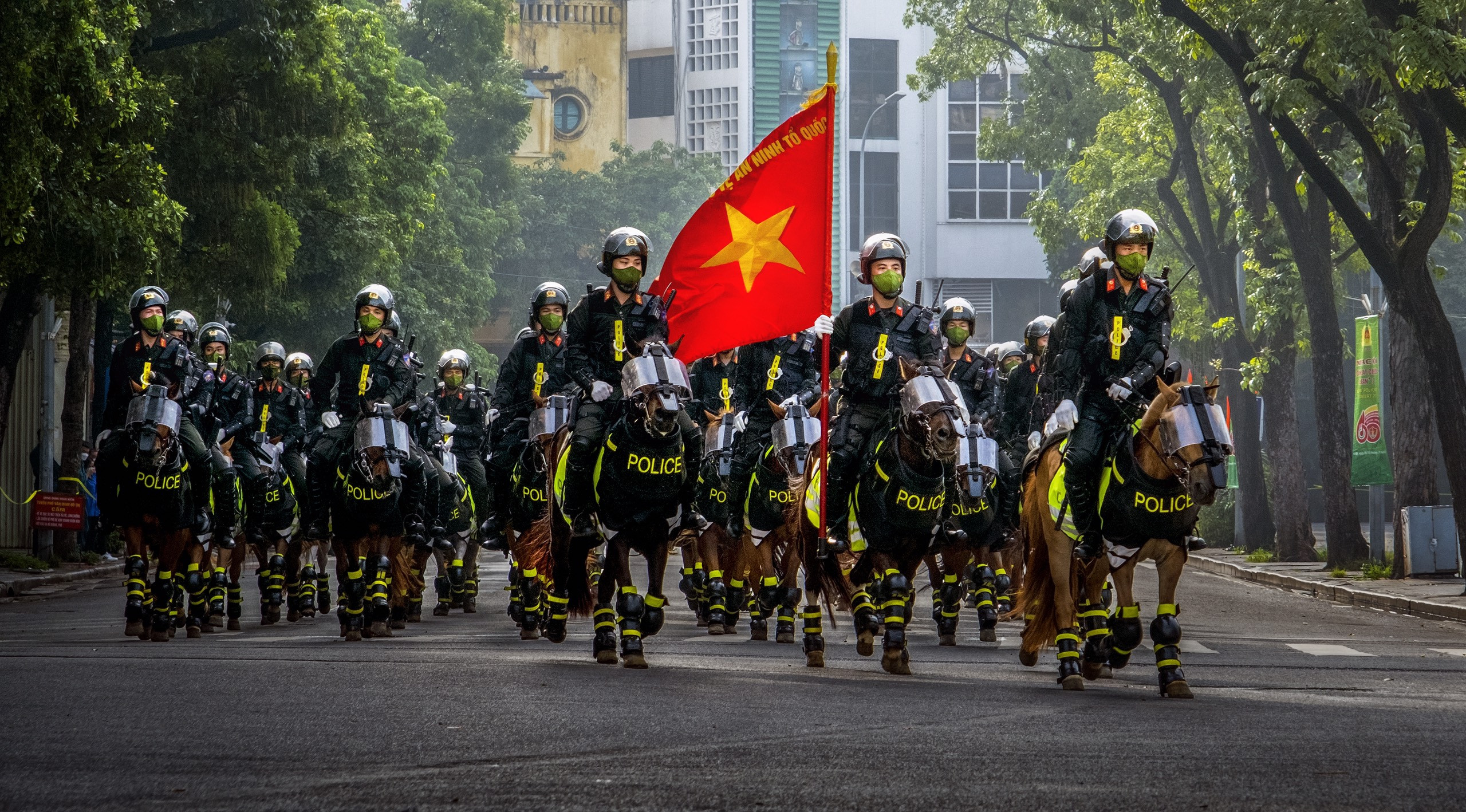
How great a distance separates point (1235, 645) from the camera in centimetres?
1557

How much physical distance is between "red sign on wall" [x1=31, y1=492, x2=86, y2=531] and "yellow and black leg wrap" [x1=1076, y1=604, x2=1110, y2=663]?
18760mm

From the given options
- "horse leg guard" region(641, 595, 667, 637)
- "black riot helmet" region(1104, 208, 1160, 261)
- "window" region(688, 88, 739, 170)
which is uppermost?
"window" region(688, 88, 739, 170)

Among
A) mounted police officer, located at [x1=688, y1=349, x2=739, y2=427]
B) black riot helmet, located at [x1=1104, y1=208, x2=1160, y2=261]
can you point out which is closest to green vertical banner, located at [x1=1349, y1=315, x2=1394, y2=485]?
mounted police officer, located at [x1=688, y1=349, x2=739, y2=427]

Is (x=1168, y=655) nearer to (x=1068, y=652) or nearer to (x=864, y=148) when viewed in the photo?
(x=1068, y=652)

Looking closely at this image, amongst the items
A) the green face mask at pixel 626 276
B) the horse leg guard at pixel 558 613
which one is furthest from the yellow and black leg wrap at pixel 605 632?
the green face mask at pixel 626 276

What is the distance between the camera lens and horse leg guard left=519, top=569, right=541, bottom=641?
1530cm

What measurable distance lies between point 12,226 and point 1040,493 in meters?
11.7

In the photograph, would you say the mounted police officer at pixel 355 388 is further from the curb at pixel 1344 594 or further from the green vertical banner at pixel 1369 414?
the green vertical banner at pixel 1369 414

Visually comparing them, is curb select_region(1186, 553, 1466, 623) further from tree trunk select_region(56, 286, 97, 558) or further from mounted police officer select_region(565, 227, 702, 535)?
tree trunk select_region(56, 286, 97, 558)

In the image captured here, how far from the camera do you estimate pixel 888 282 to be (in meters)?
12.4

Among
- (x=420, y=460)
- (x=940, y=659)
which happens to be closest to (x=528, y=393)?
(x=420, y=460)

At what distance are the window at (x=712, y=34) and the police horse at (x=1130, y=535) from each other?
67.0 meters

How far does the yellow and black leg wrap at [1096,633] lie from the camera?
11.5 meters

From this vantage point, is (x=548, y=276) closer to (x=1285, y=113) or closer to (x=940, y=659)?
(x=1285, y=113)
